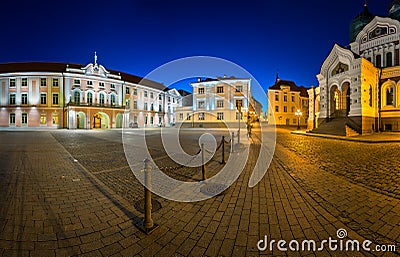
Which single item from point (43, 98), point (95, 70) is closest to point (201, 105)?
point (95, 70)

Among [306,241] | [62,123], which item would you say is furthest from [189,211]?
Result: [62,123]

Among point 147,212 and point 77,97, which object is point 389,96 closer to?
point 147,212

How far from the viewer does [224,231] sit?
302cm

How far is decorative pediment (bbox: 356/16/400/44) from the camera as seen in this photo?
24250 millimetres

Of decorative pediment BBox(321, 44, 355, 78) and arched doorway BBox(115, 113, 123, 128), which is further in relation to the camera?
arched doorway BBox(115, 113, 123, 128)

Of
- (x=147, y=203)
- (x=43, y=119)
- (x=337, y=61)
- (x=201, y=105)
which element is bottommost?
(x=147, y=203)

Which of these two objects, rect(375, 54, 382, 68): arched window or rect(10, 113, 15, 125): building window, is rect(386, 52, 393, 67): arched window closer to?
rect(375, 54, 382, 68): arched window

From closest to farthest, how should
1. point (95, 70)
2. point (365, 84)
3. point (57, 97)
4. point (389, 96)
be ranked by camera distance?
point (365, 84) → point (389, 96) → point (57, 97) → point (95, 70)

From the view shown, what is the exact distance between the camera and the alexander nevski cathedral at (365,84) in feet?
69.0

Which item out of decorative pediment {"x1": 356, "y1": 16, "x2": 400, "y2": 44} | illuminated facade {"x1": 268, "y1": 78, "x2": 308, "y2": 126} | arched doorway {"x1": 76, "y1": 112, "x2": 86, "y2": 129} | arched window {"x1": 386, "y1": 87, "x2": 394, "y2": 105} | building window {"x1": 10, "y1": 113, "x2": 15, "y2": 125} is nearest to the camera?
arched window {"x1": 386, "y1": 87, "x2": 394, "y2": 105}

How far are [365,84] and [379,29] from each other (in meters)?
11.2

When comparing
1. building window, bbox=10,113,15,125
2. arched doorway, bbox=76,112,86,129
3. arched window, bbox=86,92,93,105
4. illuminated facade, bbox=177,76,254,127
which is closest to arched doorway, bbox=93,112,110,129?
arched doorway, bbox=76,112,86,129

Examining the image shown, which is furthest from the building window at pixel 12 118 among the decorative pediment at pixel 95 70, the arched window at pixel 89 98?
the decorative pediment at pixel 95 70

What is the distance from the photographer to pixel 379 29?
1024 inches
